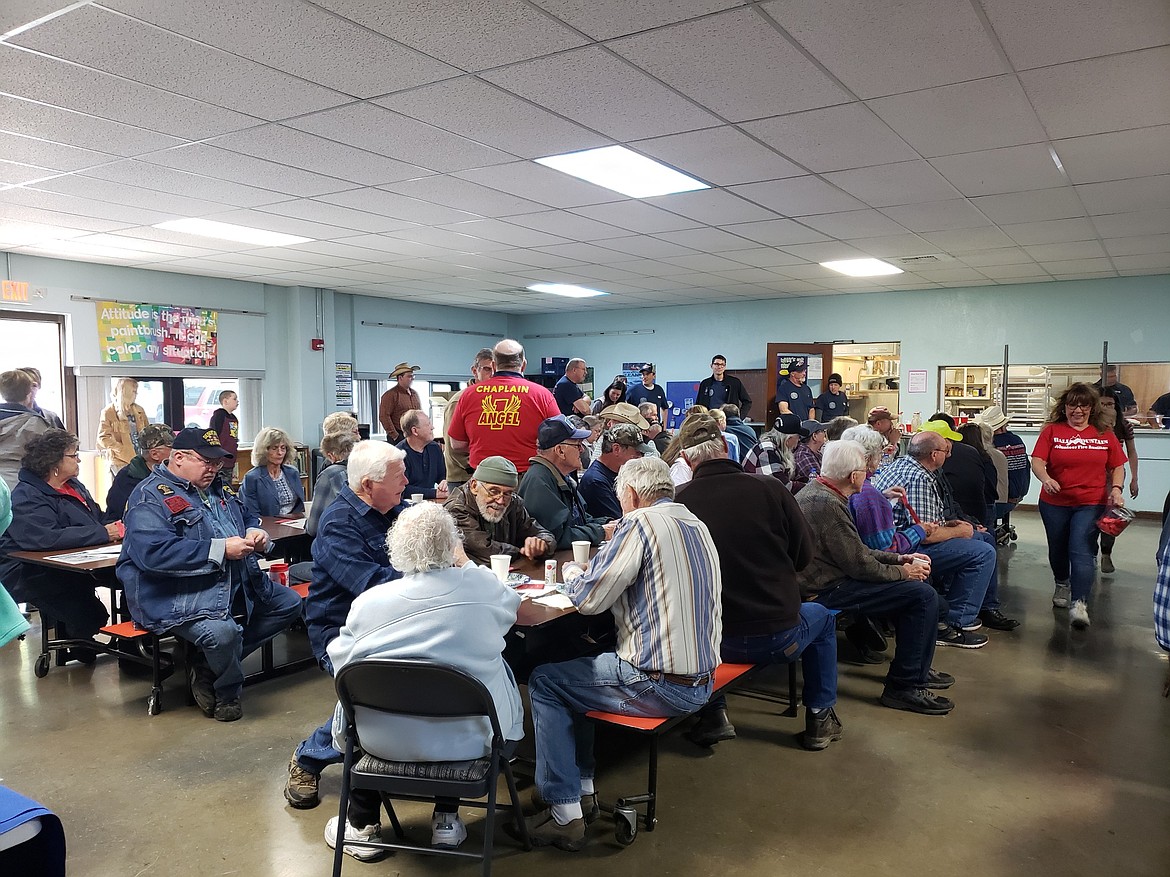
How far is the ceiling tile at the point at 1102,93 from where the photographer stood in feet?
10.6

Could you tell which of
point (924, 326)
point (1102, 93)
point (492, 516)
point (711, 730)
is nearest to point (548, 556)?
point (492, 516)

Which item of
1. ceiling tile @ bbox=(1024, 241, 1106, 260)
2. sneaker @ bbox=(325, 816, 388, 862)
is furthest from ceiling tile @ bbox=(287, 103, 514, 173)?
ceiling tile @ bbox=(1024, 241, 1106, 260)

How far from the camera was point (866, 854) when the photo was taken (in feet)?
8.75

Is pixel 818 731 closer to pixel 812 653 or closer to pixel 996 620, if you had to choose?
pixel 812 653

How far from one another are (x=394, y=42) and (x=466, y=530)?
6.64 feet

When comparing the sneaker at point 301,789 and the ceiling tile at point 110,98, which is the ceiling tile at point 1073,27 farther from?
the sneaker at point 301,789

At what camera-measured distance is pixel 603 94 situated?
11.8ft

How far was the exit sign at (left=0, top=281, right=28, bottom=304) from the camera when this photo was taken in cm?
770

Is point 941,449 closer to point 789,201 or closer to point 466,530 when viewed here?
point 789,201

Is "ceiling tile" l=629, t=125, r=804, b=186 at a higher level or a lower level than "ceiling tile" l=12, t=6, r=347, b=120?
higher

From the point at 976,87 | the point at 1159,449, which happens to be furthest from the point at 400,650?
the point at 1159,449

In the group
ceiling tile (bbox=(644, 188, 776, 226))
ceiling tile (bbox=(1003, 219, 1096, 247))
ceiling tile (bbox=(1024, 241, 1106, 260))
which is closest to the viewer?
ceiling tile (bbox=(644, 188, 776, 226))

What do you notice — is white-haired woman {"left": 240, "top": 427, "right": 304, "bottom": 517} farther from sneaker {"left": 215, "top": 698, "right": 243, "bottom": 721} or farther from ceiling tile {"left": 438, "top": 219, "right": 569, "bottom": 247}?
ceiling tile {"left": 438, "top": 219, "right": 569, "bottom": 247}

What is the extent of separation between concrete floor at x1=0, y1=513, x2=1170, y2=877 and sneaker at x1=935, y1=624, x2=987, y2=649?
1.15ft
